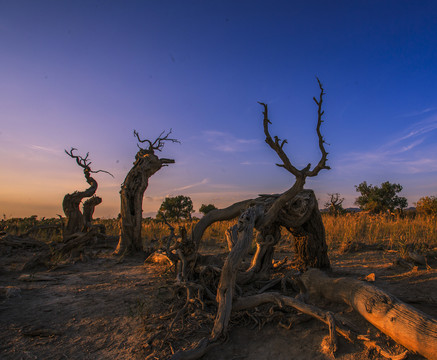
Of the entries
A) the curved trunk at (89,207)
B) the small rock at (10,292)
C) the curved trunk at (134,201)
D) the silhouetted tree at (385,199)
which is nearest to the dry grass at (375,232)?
the curved trunk at (134,201)

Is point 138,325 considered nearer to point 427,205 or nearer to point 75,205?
point 75,205

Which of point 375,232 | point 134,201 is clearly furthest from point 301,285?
point 375,232

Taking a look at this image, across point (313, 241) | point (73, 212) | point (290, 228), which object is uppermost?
point (73, 212)

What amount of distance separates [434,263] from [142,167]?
8.25 metres

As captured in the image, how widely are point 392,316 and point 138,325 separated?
2.74m

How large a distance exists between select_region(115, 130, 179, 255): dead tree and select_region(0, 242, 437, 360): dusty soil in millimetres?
3518

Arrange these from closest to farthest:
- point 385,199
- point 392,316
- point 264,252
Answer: point 392,316
point 264,252
point 385,199

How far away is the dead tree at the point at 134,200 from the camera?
8728mm

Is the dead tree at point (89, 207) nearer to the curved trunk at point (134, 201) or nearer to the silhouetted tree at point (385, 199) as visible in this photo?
the curved trunk at point (134, 201)

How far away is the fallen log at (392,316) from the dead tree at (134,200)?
6.95 m

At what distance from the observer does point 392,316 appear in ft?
7.92

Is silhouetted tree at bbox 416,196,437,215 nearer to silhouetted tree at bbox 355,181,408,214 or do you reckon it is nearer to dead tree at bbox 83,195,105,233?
silhouetted tree at bbox 355,181,408,214

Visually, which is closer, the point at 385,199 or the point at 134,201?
the point at 134,201

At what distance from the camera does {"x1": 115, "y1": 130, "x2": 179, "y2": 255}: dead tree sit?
28.6ft
